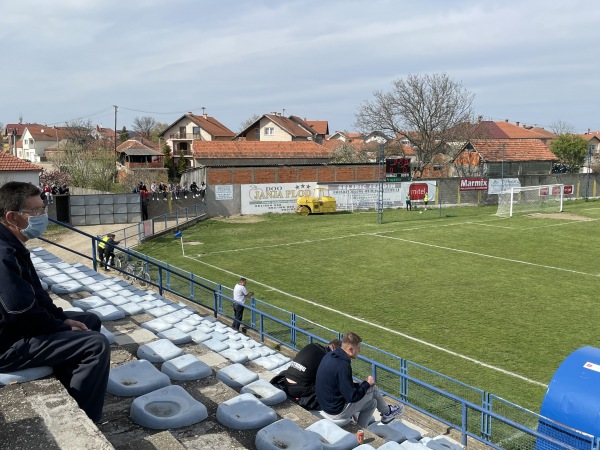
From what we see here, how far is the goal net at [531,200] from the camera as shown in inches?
1693

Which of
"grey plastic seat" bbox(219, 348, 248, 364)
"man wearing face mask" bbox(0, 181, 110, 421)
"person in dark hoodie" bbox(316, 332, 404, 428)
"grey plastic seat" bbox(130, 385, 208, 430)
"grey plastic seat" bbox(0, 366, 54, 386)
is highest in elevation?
"man wearing face mask" bbox(0, 181, 110, 421)

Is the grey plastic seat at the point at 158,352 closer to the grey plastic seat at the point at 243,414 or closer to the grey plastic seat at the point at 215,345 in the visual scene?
the grey plastic seat at the point at 243,414

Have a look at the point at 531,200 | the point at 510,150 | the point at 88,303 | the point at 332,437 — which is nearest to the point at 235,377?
the point at 332,437

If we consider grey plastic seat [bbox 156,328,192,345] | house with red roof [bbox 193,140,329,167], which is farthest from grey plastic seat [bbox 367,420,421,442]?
house with red roof [bbox 193,140,329,167]

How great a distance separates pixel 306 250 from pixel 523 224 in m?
16.4


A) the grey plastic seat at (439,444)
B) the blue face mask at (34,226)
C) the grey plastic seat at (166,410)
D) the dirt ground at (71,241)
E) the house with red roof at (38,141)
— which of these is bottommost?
the dirt ground at (71,241)

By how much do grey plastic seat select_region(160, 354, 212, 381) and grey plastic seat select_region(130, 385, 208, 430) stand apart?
82 cm

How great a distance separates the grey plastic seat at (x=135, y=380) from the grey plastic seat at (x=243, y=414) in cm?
68

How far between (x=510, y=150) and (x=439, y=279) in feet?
132

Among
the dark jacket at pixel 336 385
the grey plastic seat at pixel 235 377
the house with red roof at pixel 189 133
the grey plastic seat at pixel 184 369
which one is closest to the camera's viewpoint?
the grey plastic seat at pixel 184 369

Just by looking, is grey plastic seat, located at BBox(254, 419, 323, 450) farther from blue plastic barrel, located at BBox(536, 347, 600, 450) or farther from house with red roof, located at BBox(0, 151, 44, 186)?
house with red roof, located at BBox(0, 151, 44, 186)

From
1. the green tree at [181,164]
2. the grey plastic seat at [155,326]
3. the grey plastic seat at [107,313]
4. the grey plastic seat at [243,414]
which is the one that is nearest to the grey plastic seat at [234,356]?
the grey plastic seat at [155,326]

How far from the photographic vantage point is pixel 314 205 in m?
42.4

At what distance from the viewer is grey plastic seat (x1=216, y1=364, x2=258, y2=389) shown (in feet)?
20.5
